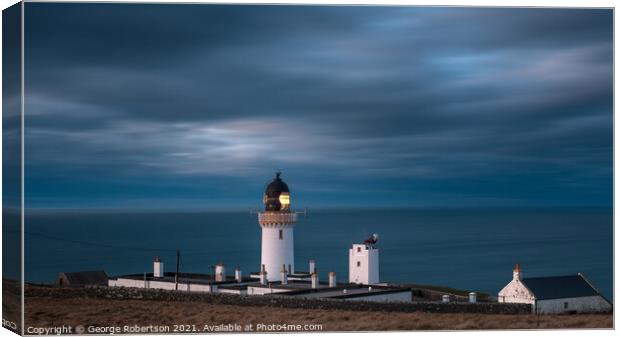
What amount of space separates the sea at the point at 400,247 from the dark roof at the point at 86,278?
0.82 metres

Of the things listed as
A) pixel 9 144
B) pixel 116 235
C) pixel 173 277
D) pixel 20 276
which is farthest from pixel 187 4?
pixel 116 235

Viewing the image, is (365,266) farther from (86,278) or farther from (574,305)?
(86,278)

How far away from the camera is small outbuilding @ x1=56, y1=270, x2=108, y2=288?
19891mm

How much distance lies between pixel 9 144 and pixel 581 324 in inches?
297

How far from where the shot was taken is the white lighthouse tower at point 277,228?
20.8m

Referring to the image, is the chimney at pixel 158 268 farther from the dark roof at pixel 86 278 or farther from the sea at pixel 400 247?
the sea at pixel 400 247

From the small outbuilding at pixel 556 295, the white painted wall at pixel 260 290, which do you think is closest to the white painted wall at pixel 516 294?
the small outbuilding at pixel 556 295

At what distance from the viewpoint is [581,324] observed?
50.6 ft

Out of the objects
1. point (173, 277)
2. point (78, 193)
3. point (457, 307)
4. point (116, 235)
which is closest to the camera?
point (457, 307)

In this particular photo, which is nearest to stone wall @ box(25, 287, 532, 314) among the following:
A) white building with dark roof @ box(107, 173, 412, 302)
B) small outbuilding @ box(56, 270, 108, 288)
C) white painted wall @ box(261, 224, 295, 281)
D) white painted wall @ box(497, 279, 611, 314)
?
white painted wall @ box(497, 279, 611, 314)

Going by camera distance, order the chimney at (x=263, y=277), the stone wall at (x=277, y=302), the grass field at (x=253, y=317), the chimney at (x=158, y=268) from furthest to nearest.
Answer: the chimney at (x=158, y=268), the chimney at (x=263, y=277), the stone wall at (x=277, y=302), the grass field at (x=253, y=317)

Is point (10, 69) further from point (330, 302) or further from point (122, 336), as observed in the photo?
point (330, 302)

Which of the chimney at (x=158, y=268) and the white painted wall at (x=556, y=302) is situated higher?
the chimney at (x=158, y=268)

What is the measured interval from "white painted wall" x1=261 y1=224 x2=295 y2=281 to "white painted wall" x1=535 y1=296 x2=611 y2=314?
5.18 meters
